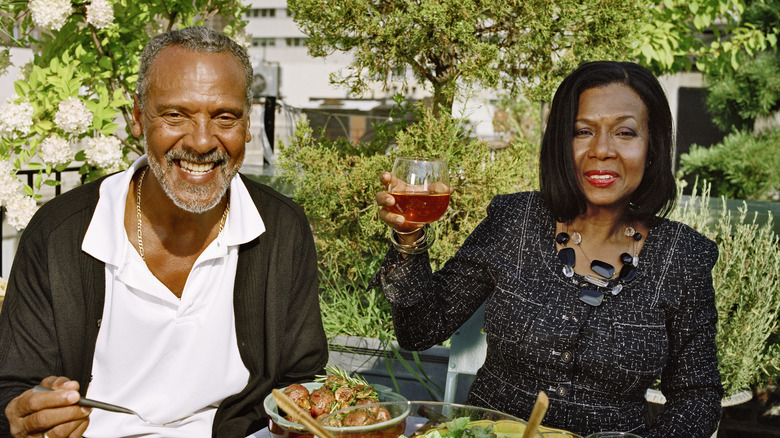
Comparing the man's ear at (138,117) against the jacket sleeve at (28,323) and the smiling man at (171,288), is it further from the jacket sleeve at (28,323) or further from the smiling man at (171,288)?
the jacket sleeve at (28,323)

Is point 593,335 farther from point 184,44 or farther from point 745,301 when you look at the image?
point 745,301

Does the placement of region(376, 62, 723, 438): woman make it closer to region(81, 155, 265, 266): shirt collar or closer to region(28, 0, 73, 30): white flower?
region(81, 155, 265, 266): shirt collar

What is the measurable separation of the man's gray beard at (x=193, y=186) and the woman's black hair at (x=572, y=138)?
997 mm

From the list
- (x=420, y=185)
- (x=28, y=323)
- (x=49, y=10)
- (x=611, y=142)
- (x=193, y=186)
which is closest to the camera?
(x=420, y=185)

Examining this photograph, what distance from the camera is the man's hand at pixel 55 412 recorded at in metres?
1.39

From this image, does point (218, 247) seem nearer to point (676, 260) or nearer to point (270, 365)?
point (270, 365)

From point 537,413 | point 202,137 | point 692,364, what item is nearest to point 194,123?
point 202,137

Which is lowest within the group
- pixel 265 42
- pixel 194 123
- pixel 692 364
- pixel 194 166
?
pixel 692 364

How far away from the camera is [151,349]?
1.98 meters

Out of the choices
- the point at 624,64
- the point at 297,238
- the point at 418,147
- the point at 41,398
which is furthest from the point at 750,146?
the point at 41,398

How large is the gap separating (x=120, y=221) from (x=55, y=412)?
730 millimetres

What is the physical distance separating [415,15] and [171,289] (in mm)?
1819

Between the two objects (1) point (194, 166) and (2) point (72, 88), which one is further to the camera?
(2) point (72, 88)

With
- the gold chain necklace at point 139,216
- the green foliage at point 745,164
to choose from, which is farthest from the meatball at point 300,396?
the green foliage at point 745,164
